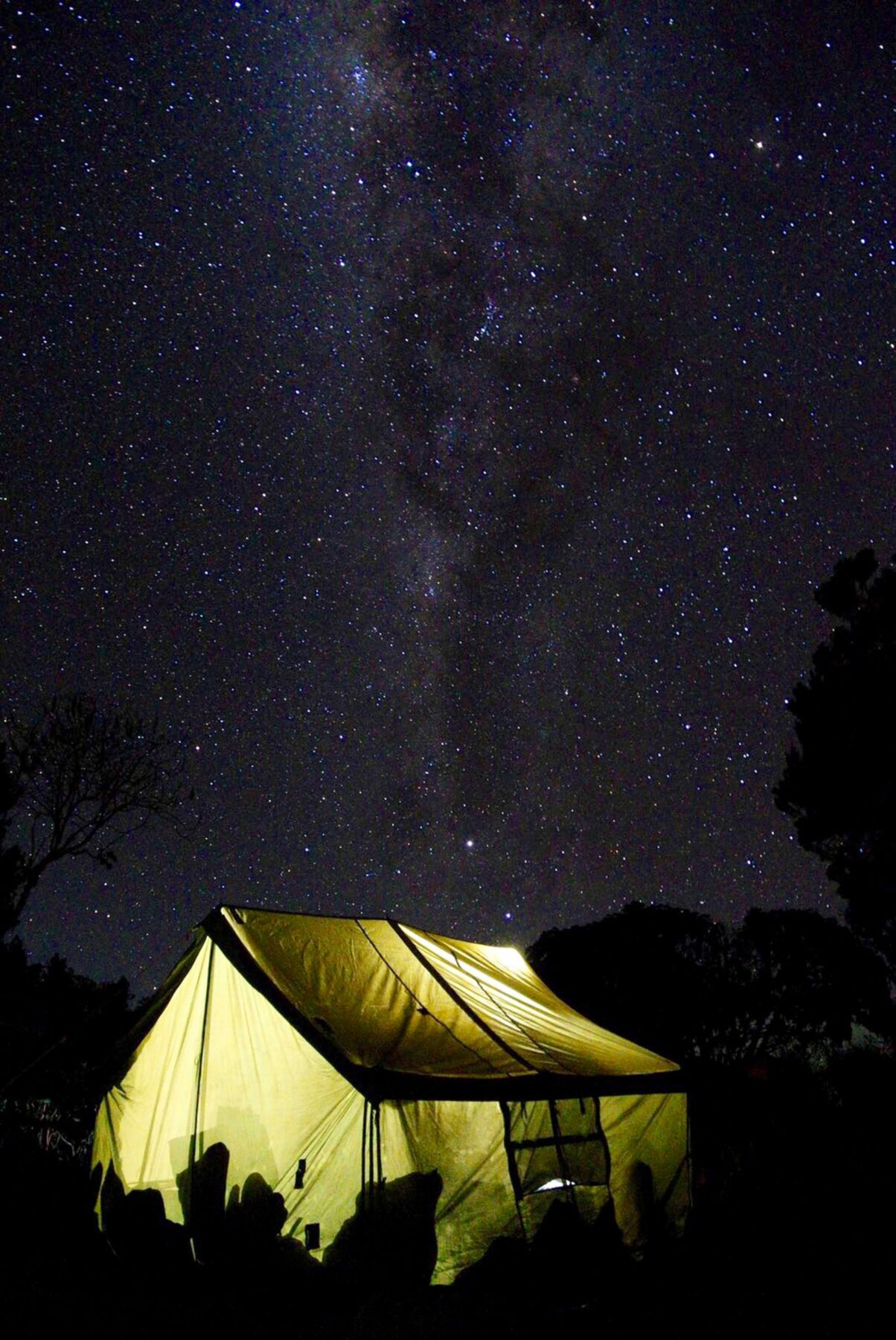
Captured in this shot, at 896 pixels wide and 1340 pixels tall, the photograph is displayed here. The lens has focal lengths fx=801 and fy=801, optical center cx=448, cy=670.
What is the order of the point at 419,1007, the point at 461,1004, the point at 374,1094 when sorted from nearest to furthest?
the point at 374,1094, the point at 419,1007, the point at 461,1004

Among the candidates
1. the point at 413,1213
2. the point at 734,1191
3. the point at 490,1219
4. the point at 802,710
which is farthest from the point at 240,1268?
the point at 802,710

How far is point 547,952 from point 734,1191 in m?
11.1

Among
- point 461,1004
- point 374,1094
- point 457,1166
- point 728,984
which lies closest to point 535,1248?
point 457,1166

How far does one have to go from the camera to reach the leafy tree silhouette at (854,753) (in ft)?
46.8

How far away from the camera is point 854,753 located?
1466 centimetres

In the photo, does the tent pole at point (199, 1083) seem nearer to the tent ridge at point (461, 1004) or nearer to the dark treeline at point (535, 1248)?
the dark treeline at point (535, 1248)

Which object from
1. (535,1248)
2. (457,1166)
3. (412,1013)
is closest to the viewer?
(535,1248)

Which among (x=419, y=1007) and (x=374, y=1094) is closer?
(x=374, y=1094)

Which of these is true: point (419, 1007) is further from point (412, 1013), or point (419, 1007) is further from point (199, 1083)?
point (199, 1083)

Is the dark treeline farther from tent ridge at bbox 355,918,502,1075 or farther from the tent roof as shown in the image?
tent ridge at bbox 355,918,502,1075

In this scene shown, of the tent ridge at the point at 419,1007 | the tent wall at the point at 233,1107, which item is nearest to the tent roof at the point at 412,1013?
the tent ridge at the point at 419,1007

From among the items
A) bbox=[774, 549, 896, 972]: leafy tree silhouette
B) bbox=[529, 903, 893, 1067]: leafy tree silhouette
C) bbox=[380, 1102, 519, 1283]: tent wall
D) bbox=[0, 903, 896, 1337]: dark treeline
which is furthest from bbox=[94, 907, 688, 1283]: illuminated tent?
bbox=[774, 549, 896, 972]: leafy tree silhouette

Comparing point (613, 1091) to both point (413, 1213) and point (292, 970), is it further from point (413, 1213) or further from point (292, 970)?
point (292, 970)

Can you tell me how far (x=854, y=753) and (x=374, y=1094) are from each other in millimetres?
12820
